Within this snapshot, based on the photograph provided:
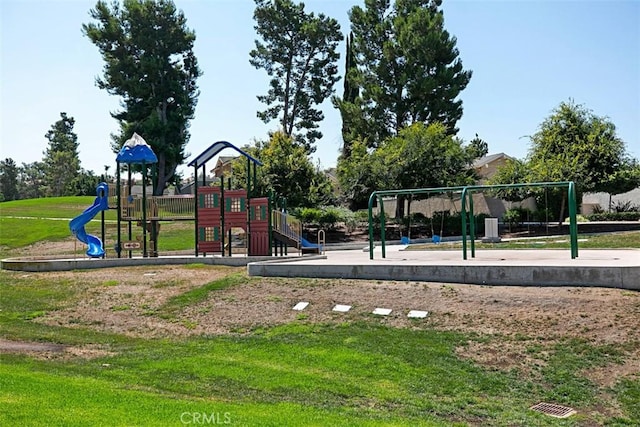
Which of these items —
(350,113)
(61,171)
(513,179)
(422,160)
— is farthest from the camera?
(61,171)

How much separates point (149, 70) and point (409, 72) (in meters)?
21.8

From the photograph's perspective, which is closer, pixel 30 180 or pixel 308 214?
pixel 308 214

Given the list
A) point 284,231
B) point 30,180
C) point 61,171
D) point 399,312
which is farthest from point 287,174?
point 30,180

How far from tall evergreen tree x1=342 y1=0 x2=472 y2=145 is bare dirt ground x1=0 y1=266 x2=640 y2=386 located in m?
28.6

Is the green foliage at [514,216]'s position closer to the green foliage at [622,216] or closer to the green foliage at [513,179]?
the green foliage at [513,179]

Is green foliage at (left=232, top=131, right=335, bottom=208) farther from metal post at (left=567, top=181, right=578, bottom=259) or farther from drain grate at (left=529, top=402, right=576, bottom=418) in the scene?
drain grate at (left=529, top=402, right=576, bottom=418)

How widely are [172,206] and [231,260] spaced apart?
4.00 m

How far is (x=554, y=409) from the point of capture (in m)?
7.79

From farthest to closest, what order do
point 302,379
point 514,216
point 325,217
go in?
1. point 514,216
2. point 325,217
3. point 302,379

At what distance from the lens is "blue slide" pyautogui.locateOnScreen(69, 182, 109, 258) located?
73.4 ft

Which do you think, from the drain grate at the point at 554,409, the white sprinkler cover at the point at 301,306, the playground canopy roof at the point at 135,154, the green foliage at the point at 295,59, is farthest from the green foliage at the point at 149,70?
the drain grate at the point at 554,409

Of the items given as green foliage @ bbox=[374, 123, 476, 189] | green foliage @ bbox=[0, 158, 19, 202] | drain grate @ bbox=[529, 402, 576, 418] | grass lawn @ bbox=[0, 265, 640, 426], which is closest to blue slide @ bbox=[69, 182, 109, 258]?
grass lawn @ bbox=[0, 265, 640, 426]

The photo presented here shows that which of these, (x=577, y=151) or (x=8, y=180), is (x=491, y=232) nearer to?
(x=577, y=151)

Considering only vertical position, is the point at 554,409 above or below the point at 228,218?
below
